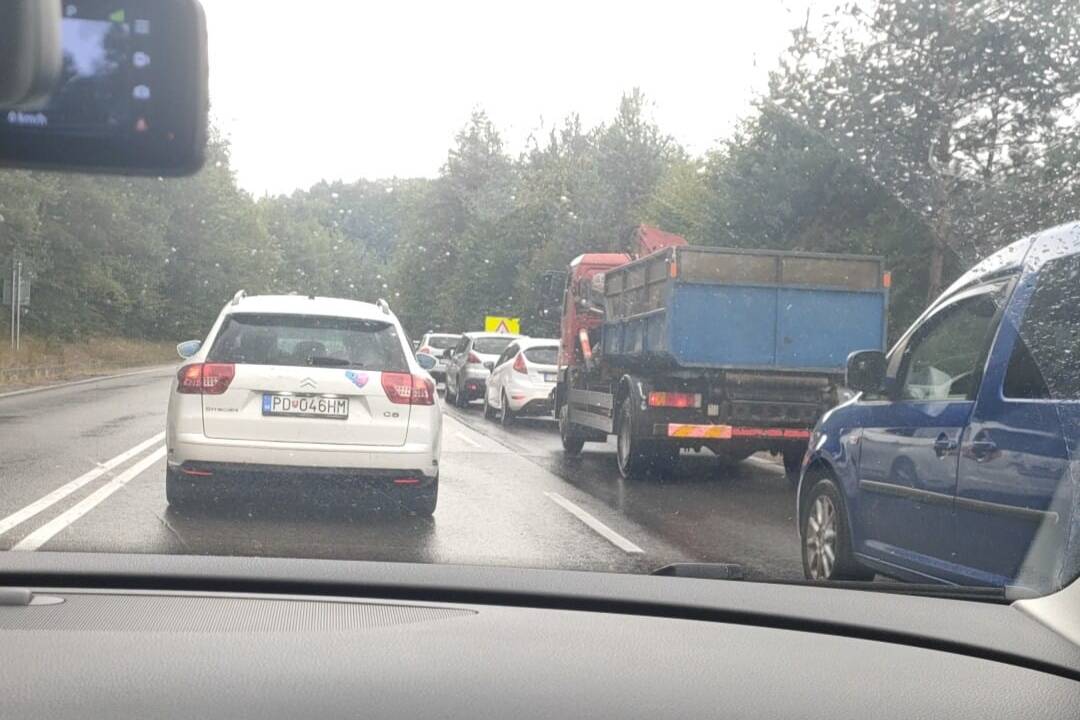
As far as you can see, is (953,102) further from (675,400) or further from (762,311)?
(675,400)

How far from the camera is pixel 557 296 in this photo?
16562 mm

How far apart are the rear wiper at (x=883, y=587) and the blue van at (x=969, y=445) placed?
0.37 feet

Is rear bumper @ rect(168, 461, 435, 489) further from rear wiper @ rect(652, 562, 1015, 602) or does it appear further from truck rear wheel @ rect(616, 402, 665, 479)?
rear wiper @ rect(652, 562, 1015, 602)

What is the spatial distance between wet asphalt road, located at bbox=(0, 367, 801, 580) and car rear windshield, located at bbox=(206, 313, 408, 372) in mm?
892

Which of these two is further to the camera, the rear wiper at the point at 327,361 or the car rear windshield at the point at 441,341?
the car rear windshield at the point at 441,341

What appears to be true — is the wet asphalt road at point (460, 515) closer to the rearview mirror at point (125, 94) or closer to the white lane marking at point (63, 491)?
the white lane marking at point (63, 491)

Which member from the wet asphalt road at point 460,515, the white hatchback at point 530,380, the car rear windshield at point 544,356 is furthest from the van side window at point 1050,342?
the car rear windshield at point 544,356

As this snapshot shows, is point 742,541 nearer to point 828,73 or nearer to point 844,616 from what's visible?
point 828,73

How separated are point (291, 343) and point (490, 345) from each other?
55.9 ft

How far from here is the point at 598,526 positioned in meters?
8.14

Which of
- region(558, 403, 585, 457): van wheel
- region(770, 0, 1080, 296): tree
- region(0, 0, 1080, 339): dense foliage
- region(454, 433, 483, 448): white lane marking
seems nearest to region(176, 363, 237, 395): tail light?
region(0, 0, 1080, 339): dense foliage

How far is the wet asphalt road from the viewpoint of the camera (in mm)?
6457

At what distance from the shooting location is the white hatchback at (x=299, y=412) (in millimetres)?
7906

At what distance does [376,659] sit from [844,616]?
1116 millimetres
